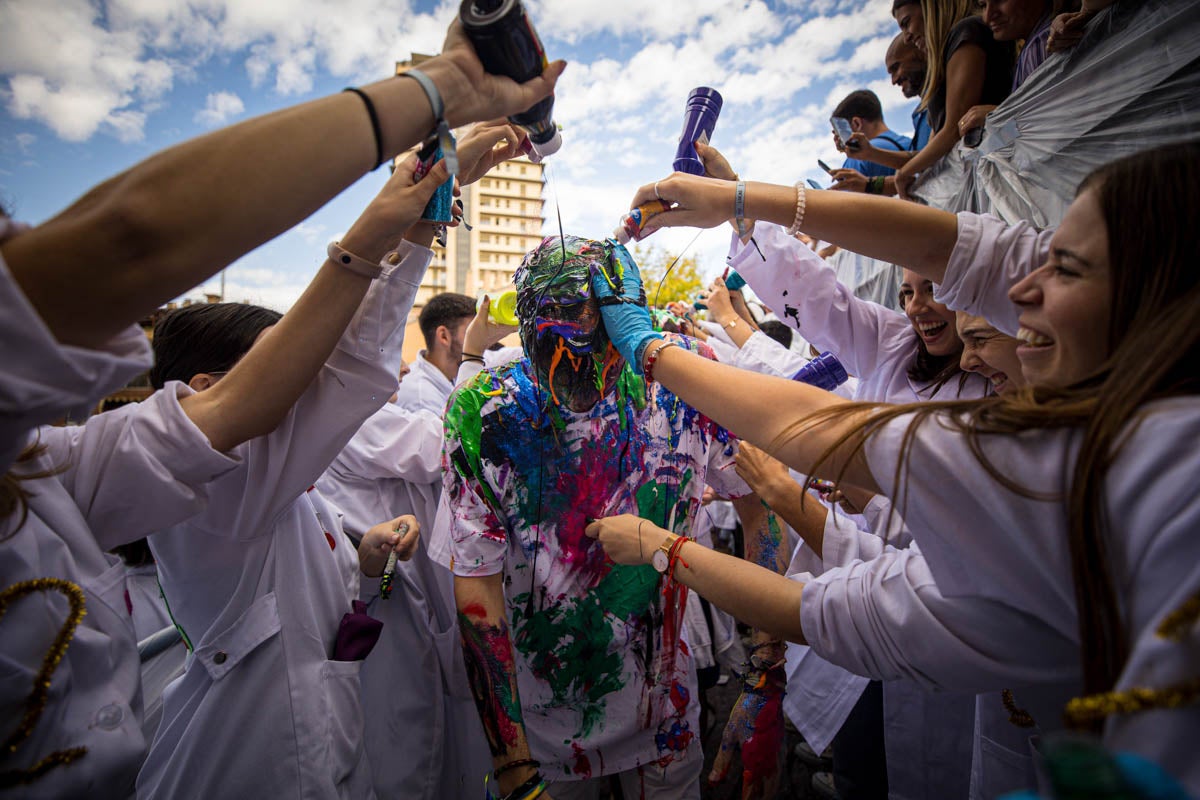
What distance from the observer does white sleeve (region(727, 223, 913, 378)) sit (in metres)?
2.40

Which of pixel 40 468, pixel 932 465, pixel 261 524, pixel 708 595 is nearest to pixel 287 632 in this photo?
pixel 261 524

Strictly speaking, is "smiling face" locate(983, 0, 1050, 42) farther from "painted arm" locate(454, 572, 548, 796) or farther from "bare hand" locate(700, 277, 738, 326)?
"painted arm" locate(454, 572, 548, 796)

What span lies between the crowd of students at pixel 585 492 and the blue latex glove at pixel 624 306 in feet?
0.05

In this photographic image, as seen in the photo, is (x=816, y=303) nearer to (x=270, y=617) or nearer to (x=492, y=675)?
(x=492, y=675)

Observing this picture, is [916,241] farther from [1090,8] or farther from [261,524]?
[261,524]

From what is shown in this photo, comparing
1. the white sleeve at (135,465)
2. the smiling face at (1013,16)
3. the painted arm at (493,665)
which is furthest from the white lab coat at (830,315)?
the white sleeve at (135,465)

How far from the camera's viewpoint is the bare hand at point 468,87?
1.08 meters

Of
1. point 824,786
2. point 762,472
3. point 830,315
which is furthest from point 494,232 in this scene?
point 762,472

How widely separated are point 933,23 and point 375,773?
195 inches

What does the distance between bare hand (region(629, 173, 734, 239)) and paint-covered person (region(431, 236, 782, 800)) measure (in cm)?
22

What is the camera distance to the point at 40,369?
731 mm

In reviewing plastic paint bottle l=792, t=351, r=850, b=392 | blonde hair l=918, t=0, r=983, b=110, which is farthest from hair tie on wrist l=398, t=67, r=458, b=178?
blonde hair l=918, t=0, r=983, b=110

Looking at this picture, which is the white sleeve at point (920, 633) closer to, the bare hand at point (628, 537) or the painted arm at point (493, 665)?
the bare hand at point (628, 537)

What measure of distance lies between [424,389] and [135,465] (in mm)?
2901
